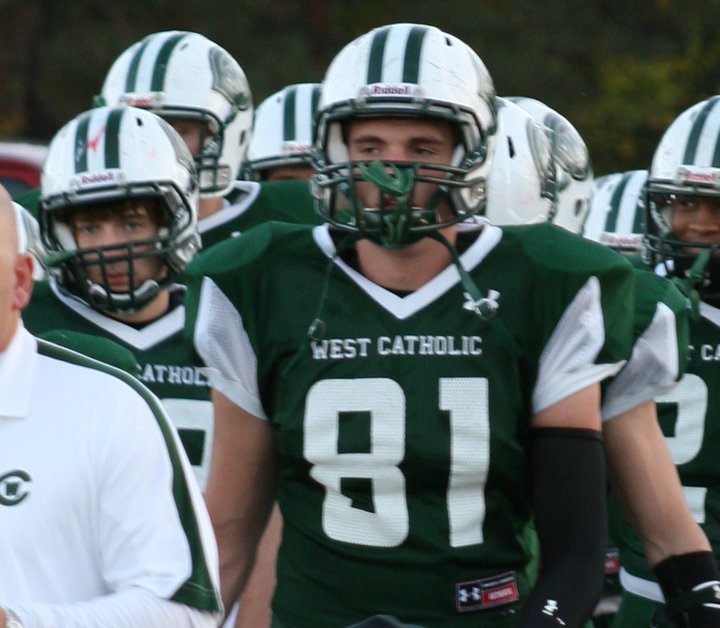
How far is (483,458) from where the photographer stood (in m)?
3.62

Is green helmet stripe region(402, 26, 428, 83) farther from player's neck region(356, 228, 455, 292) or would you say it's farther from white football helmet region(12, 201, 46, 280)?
white football helmet region(12, 201, 46, 280)

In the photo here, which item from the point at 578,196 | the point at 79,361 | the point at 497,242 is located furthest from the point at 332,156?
the point at 578,196

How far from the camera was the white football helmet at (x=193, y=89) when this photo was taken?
636 centimetres

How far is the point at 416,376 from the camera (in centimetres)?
367

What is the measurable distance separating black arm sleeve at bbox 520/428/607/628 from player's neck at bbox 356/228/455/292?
411mm

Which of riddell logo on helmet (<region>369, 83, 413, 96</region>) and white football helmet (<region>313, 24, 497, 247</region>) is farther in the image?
riddell logo on helmet (<region>369, 83, 413, 96</region>)

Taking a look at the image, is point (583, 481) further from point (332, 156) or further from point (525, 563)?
point (332, 156)

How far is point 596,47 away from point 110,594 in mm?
14369

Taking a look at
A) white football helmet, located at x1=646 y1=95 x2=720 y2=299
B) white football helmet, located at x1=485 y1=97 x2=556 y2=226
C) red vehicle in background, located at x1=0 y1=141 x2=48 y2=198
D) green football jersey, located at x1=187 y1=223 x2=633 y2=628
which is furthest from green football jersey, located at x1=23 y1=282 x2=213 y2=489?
red vehicle in background, located at x1=0 y1=141 x2=48 y2=198

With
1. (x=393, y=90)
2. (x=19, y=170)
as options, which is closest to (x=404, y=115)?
(x=393, y=90)

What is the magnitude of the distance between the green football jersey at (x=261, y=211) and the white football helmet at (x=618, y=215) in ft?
4.49

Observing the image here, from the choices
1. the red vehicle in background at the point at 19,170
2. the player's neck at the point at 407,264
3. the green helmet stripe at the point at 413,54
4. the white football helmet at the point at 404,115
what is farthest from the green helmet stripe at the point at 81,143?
the red vehicle in background at the point at 19,170

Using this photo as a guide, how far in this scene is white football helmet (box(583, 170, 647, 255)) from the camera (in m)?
7.19

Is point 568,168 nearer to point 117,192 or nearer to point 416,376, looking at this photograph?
point 117,192
